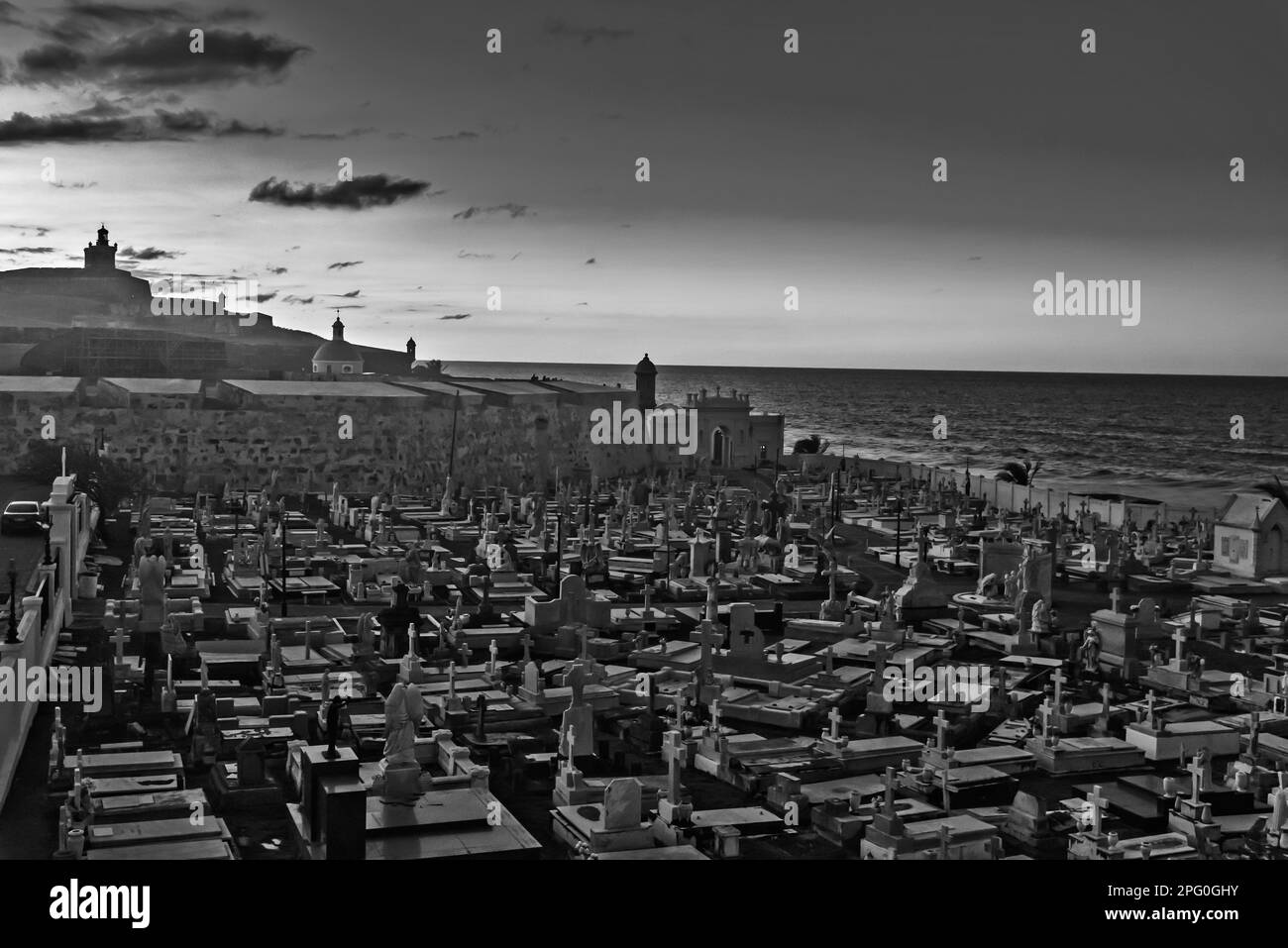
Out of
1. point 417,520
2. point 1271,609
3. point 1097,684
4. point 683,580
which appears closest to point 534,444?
point 417,520

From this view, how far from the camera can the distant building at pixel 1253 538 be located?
947 inches

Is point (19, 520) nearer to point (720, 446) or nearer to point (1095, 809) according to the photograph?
point (1095, 809)

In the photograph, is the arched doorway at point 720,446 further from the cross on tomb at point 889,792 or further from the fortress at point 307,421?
the cross on tomb at point 889,792

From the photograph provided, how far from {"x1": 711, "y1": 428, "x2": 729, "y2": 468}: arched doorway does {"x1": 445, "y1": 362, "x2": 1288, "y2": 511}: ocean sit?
47.4ft

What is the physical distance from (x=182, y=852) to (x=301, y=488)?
29167 mm

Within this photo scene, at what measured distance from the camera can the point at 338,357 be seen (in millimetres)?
54719

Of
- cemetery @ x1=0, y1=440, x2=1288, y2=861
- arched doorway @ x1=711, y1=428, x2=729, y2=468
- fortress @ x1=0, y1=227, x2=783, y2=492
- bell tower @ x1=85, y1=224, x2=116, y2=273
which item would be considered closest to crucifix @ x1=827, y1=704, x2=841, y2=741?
cemetery @ x1=0, y1=440, x2=1288, y2=861

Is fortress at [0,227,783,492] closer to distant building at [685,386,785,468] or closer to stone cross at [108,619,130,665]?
distant building at [685,386,785,468]

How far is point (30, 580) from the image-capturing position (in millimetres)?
16062

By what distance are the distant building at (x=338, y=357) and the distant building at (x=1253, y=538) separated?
111 feet

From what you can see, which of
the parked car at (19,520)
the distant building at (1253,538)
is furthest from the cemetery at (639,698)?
the parked car at (19,520)
